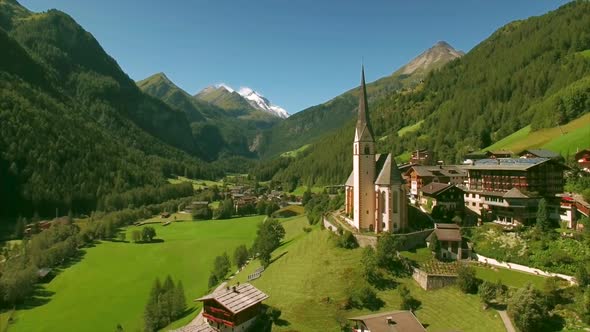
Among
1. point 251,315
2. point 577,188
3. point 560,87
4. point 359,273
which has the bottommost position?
point 251,315

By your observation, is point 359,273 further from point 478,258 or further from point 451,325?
point 478,258

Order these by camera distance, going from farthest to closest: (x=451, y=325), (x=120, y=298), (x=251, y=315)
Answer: (x=120, y=298) < (x=251, y=315) < (x=451, y=325)

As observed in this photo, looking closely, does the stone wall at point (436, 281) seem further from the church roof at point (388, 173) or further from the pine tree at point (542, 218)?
the church roof at point (388, 173)

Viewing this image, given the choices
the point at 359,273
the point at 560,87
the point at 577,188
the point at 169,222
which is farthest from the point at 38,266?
the point at 560,87

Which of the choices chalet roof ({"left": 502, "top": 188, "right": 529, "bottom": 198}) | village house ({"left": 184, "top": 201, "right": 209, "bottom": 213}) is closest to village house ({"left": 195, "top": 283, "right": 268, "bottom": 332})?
chalet roof ({"left": 502, "top": 188, "right": 529, "bottom": 198})

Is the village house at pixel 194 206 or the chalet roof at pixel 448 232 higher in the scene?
the chalet roof at pixel 448 232

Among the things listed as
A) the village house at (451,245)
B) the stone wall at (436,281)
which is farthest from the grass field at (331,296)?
the village house at (451,245)

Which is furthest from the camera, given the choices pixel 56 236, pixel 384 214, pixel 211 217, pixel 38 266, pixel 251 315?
pixel 211 217
